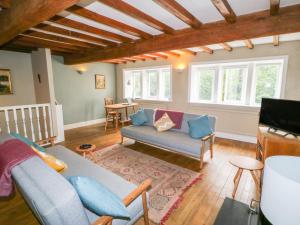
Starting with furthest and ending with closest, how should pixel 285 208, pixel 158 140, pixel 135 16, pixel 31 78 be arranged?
pixel 31 78
pixel 158 140
pixel 135 16
pixel 285 208

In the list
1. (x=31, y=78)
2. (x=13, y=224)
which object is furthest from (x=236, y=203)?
(x=31, y=78)

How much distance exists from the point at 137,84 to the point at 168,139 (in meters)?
4.04

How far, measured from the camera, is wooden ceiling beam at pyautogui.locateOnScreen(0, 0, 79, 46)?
145cm

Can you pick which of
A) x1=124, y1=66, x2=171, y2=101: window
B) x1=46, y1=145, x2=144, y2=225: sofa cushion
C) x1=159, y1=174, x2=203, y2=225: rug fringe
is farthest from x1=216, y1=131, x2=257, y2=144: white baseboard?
x1=46, y1=145, x2=144, y2=225: sofa cushion

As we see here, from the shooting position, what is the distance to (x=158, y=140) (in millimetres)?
3324

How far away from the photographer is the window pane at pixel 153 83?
6164mm

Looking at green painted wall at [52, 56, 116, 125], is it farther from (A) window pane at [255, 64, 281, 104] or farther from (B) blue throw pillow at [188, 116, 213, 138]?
(A) window pane at [255, 64, 281, 104]

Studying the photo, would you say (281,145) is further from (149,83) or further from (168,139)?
(149,83)

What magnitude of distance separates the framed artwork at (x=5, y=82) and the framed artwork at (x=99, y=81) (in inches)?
103

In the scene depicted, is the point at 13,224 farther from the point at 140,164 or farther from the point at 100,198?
the point at 140,164

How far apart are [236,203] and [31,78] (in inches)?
222

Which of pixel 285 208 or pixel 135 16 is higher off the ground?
pixel 135 16

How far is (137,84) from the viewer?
22.2ft

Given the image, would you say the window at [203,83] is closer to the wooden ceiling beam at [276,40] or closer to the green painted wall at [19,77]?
the wooden ceiling beam at [276,40]
